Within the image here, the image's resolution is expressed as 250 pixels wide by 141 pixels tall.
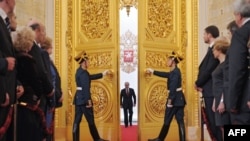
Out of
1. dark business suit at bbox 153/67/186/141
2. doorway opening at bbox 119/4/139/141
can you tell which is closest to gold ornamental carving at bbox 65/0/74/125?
dark business suit at bbox 153/67/186/141

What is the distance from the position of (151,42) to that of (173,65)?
71 centimetres

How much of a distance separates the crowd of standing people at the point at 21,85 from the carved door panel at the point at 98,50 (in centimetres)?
313

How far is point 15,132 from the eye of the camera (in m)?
2.97

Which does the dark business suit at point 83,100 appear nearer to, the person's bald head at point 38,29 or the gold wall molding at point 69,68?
the gold wall molding at point 69,68

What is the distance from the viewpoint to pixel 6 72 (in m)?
2.60

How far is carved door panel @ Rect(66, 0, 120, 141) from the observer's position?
265 inches

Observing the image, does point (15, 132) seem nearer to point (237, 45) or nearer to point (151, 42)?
point (237, 45)

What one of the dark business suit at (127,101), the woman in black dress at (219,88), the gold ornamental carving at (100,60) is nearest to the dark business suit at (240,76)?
the woman in black dress at (219,88)

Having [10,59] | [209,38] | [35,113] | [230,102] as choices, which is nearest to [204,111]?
[209,38]

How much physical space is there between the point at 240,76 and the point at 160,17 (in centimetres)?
A: 424

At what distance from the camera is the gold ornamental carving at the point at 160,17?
692 centimetres

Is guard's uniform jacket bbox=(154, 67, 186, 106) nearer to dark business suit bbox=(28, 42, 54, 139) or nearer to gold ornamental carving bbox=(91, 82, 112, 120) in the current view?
gold ornamental carving bbox=(91, 82, 112, 120)

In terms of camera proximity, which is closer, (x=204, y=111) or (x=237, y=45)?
(x=237, y=45)

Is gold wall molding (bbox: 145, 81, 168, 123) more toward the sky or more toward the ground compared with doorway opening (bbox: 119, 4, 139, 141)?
more toward the ground
